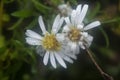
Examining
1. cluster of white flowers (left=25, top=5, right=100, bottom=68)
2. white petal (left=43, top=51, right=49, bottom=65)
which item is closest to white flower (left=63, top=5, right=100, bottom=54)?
cluster of white flowers (left=25, top=5, right=100, bottom=68)

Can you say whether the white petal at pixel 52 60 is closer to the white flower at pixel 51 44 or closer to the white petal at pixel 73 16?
the white flower at pixel 51 44

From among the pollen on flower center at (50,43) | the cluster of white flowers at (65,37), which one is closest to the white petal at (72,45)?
the cluster of white flowers at (65,37)

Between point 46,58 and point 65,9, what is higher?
point 65,9

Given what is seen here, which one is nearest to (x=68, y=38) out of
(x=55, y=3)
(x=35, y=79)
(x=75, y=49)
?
(x=75, y=49)

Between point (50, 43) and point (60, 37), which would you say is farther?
point (50, 43)

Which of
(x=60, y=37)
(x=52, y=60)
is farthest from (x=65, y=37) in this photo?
(x=52, y=60)

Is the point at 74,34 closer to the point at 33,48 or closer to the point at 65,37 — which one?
the point at 65,37

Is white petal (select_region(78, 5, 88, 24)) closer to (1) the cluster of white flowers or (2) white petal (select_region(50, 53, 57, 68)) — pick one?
(1) the cluster of white flowers
